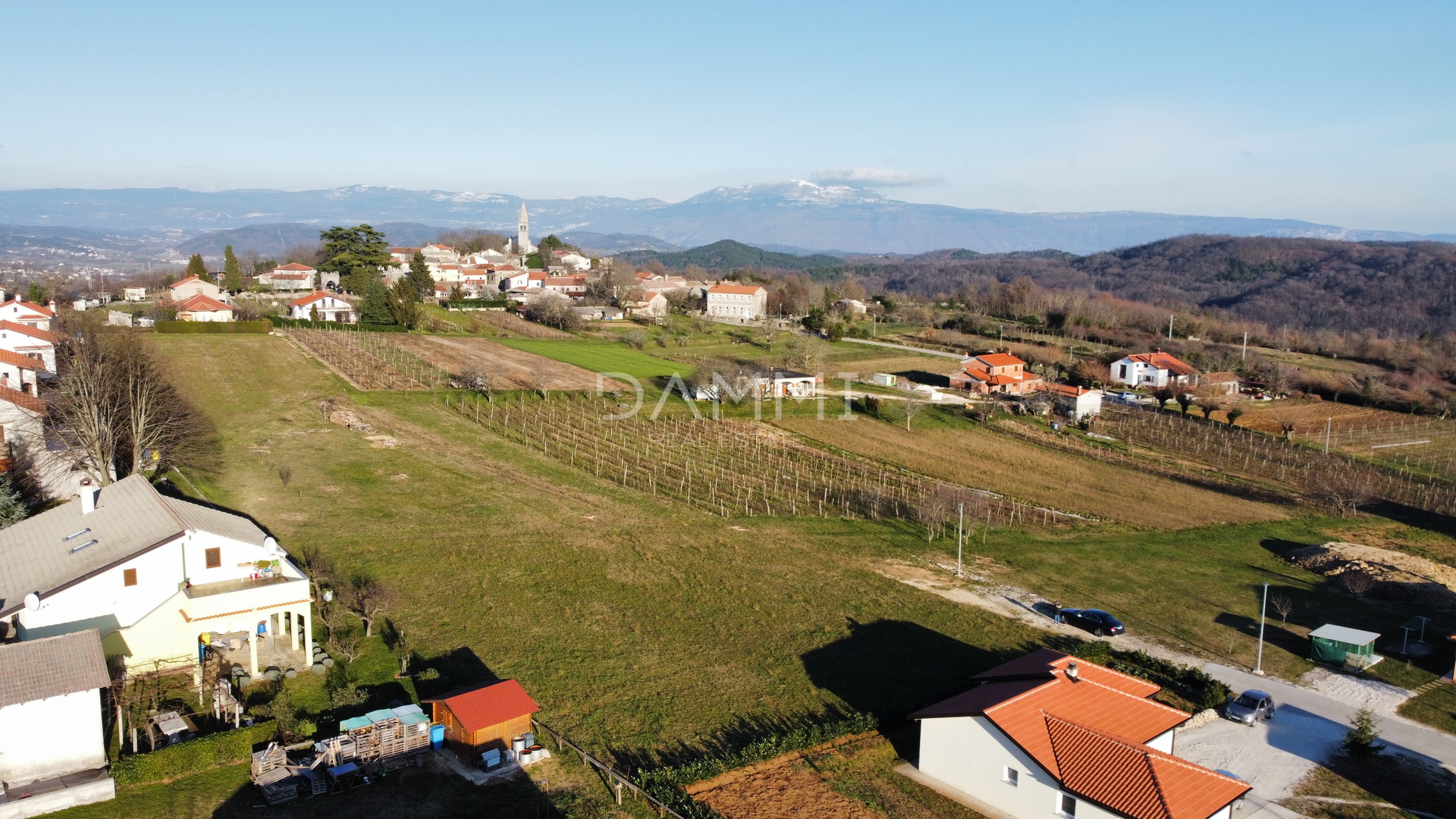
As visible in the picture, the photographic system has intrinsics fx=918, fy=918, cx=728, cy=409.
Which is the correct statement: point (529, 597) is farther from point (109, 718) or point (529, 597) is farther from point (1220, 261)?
point (1220, 261)

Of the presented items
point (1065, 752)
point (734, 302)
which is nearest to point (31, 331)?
point (1065, 752)

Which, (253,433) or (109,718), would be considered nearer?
(109,718)

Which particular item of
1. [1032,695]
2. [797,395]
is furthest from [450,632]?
[797,395]

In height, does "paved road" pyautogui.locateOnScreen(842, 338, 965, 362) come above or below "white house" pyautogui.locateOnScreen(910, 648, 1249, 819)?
above

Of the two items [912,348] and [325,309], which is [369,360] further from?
[912,348]

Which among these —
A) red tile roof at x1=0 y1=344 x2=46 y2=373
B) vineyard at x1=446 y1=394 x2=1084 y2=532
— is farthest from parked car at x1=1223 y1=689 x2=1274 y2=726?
red tile roof at x1=0 y1=344 x2=46 y2=373

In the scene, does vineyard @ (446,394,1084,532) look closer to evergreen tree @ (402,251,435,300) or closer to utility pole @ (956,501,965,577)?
utility pole @ (956,501,965,577)

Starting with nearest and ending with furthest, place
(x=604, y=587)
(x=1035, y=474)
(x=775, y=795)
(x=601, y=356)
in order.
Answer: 1. (x=775, y=795)
2. (x=604, y=587)
3. (x=1035, y=474)
4. (x=601, y=356)
